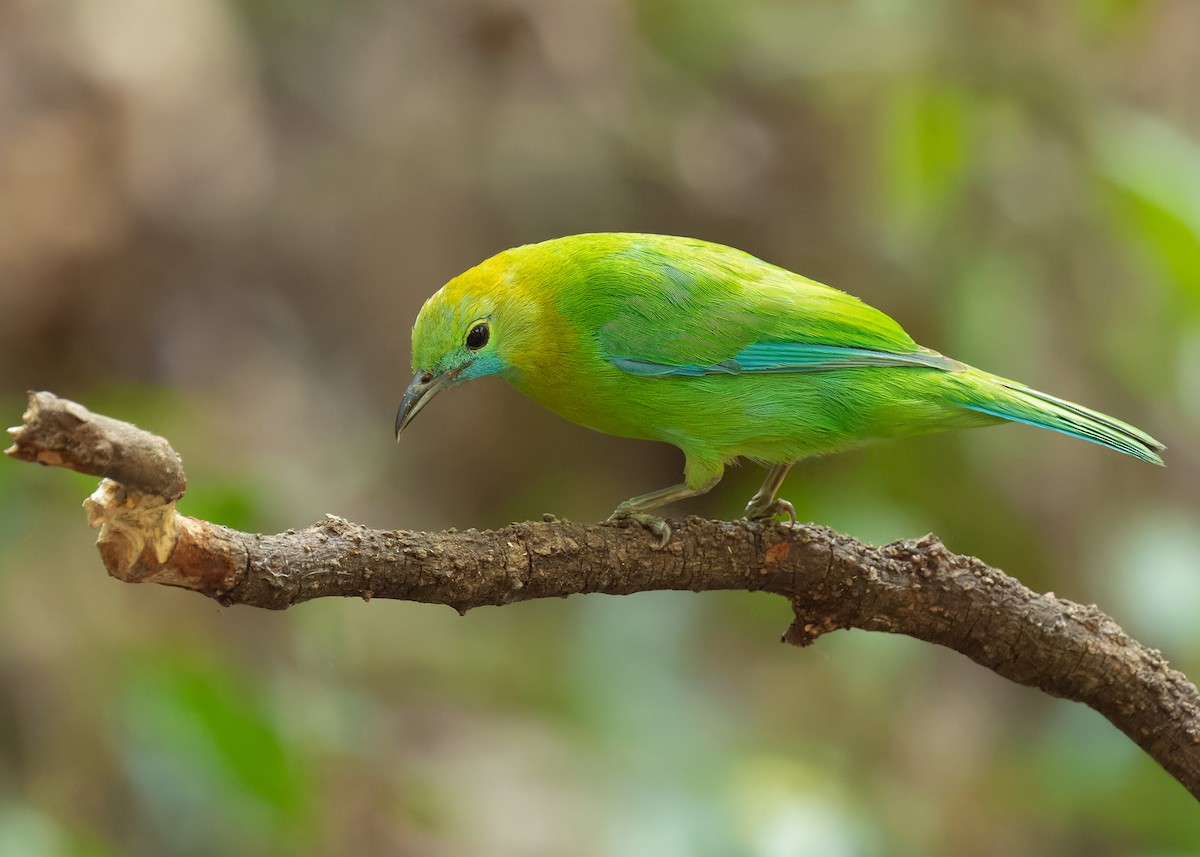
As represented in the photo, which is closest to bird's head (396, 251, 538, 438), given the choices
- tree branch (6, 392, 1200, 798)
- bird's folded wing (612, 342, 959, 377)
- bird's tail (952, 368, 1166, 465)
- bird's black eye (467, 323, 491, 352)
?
bird's black eye (467, 323, 491, 352)

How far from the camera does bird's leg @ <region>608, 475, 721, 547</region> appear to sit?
3209 millimetres

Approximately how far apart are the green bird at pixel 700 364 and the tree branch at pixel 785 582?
0.54 m

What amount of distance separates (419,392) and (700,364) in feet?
3.01

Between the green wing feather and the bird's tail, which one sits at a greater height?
the bird's tail

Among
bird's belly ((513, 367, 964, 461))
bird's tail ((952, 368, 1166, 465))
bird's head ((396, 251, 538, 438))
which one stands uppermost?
bird's tail ((952, 368, 1166, 465))

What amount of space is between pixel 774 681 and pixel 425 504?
2583mm

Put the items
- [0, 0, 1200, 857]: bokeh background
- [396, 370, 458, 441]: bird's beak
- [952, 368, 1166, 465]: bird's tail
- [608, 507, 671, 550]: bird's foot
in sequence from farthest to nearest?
[0, 0, 1200, 857]: bokeh background
[396, 370, 458, 441]: bird's beak
[952, 368, 1166, 465]: bird's tail
[608, 507, 671, 550]: bird's foot

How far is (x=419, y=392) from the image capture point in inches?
152

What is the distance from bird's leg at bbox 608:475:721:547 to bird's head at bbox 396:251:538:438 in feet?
2.30

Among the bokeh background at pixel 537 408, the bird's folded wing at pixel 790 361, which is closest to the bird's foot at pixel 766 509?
the bird's folded wing at pixel 790 361

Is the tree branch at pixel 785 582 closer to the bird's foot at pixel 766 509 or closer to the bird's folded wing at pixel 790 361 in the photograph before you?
the bird's foot at pixel 766 509

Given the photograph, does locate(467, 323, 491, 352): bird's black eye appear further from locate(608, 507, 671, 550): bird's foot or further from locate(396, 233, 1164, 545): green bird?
locate(608, 507, 671, 550): bird's foot

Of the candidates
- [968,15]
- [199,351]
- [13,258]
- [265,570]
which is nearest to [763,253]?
[968,15]

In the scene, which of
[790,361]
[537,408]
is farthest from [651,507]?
[537,408]
